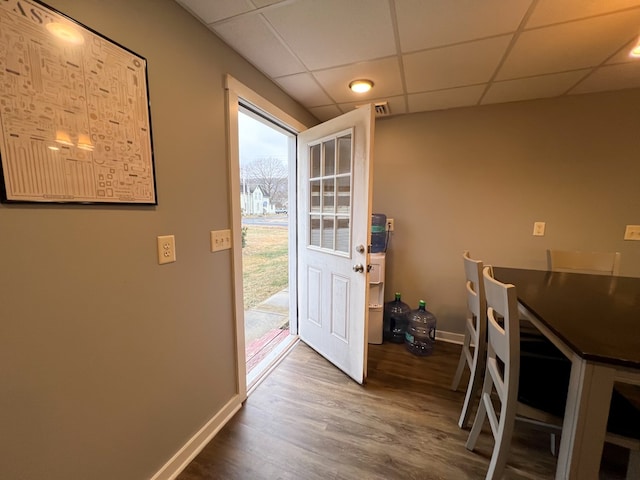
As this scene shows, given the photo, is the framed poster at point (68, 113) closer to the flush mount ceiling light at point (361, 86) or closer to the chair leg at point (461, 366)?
the flush mount ceiling light at point (361, 86)

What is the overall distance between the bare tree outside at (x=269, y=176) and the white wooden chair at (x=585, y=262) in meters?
2.74

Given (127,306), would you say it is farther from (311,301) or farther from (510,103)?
(510,103)

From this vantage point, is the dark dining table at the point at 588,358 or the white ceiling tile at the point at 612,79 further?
the white ceiling tile at the point at 612,79

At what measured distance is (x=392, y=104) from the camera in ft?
7.43

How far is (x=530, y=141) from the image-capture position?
2197 mm

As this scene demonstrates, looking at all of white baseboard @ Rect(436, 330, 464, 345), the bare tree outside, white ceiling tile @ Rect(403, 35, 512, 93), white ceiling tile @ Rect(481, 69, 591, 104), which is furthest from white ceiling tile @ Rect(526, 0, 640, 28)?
the bare tree outside

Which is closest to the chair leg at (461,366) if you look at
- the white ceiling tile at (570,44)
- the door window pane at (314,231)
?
the door window pane at (314,231)

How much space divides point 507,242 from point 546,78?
1.27 metres

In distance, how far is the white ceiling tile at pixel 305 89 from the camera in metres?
1.82

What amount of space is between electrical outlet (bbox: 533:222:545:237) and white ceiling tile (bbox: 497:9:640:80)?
1156mm

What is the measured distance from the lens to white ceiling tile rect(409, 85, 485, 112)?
2002 mm

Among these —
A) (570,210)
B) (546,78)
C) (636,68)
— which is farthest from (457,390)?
(636,68)

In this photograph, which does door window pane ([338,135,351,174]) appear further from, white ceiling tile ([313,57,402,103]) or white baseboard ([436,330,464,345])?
white baseboard ([436,330,464,345])

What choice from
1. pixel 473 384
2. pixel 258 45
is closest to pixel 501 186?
pixel 473 384
